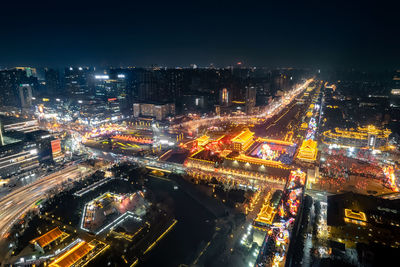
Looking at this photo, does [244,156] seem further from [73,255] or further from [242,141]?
[73,255]

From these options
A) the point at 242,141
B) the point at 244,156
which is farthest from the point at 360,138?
the point at 244,156

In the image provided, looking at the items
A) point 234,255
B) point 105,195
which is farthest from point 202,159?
point 234,255

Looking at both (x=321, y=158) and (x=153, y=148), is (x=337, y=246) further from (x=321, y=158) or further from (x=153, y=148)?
(x=153, y=148)

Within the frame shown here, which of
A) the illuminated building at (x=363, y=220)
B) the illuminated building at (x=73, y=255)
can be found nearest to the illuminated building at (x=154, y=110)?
the illuminated building at (x=73, y=255)

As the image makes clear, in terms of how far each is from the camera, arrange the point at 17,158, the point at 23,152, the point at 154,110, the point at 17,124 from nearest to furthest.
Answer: the point at 17,158
the point at 23,152
the point at 17,124
the point at 154,110

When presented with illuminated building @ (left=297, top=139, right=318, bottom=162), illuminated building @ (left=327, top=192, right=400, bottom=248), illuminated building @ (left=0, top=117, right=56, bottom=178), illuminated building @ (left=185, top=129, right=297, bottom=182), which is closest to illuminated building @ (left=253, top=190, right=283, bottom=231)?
illuminated building @ (left=327, top=192, right=400, bottom=248)

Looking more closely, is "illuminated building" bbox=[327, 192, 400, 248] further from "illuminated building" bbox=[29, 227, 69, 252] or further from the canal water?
"illuminated building" bbox=[29, 227, 69, 252]
